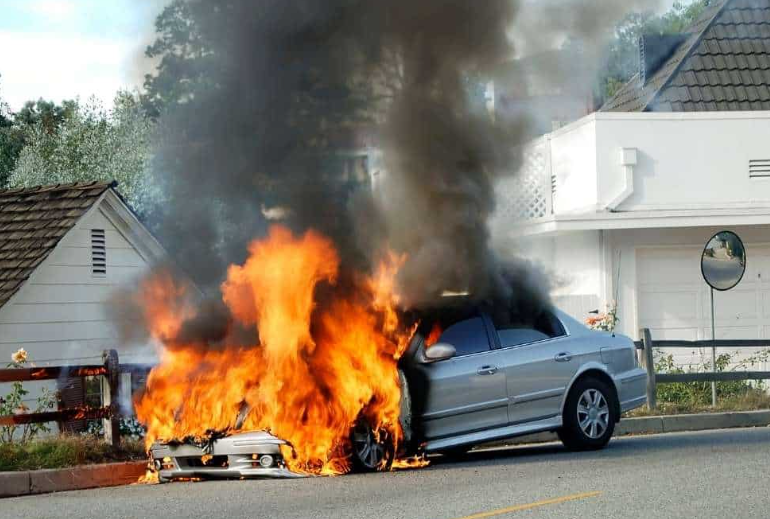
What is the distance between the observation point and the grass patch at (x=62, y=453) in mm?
11094

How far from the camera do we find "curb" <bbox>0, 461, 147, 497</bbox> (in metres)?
10.5

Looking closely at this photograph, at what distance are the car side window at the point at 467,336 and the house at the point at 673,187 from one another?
7.30 metres

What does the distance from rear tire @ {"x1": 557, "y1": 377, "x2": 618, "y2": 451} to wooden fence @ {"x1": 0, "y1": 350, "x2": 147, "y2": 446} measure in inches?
178

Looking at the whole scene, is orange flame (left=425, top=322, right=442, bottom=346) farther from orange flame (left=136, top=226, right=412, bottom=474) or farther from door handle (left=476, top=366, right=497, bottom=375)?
door handle (left=476, top=366, right=497, bottom=375)

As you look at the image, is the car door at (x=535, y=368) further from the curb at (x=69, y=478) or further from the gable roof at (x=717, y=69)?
the gable roof at (x=717, y=69)

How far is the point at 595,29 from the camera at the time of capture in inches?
487

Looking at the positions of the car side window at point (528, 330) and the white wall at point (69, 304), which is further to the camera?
the white wall at point (69, 304)

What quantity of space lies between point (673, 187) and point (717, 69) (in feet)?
6.93

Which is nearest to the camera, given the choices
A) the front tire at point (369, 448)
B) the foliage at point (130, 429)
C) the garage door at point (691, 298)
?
the front tire at point (369, 448)

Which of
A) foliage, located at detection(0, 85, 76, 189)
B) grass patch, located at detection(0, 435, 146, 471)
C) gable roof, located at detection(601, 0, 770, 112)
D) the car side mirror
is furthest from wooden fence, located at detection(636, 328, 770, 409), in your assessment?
foliage, located at detection(0, 85, 76, 189)

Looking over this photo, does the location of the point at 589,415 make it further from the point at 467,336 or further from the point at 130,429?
the point at 130,429

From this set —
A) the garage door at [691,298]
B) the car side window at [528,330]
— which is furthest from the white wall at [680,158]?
the car side window at [528,330]

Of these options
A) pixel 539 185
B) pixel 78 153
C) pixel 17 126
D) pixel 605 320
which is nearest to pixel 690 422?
pixel 605 320

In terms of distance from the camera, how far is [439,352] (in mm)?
10930
